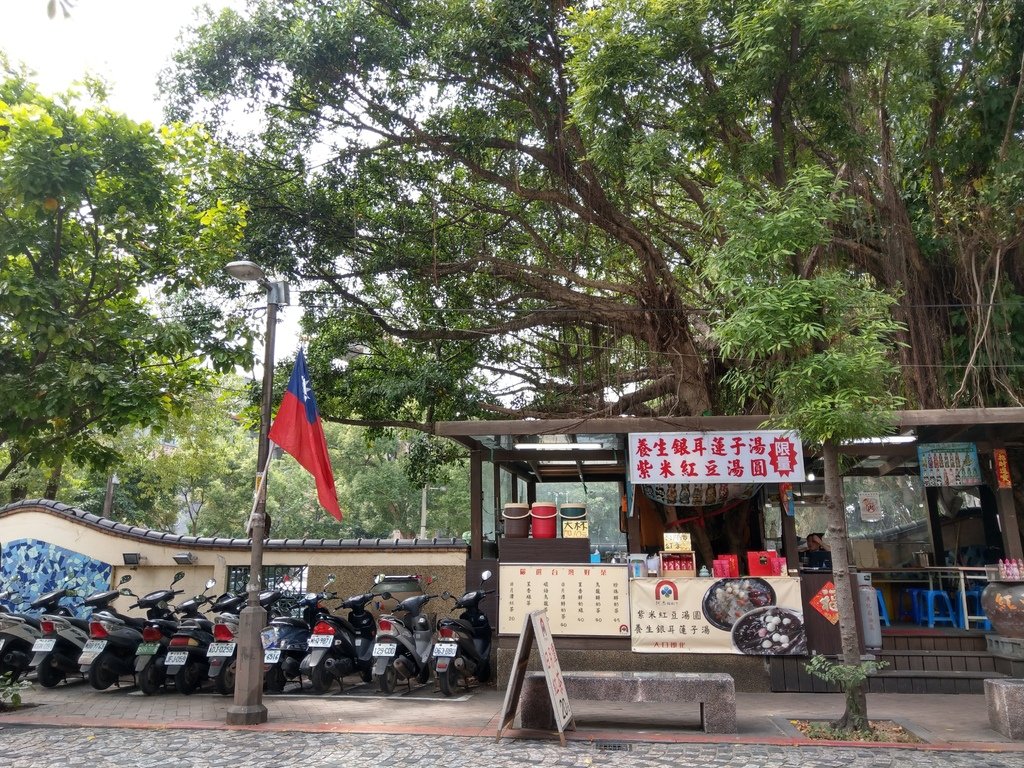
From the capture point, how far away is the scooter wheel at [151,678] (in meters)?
8.24

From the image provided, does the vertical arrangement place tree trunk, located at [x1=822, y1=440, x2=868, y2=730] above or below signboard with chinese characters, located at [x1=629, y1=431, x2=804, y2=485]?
below

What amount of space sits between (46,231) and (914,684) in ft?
35.3

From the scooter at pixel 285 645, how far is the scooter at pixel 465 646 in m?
1.60

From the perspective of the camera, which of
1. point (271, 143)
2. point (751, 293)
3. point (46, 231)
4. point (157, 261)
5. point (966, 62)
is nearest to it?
point (751, 293)

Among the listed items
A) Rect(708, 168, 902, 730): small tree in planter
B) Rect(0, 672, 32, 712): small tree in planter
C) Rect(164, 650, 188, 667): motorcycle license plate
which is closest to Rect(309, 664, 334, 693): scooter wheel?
Rect(164, 650, 188, 667): motorcycle license plate

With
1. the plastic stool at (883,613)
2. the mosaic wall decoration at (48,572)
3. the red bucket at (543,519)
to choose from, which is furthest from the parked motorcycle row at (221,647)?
the plastic stool at (883,613)

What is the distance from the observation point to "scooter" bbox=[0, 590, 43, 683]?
8.37 meters

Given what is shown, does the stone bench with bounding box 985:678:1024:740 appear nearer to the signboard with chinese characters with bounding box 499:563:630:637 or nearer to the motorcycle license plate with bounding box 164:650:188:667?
the signboard with chinese characters with bounding box 499:563:630:637


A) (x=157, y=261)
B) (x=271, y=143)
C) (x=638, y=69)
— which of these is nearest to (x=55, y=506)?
(x=157, y=261)

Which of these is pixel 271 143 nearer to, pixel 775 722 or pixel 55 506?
pixel 55 506

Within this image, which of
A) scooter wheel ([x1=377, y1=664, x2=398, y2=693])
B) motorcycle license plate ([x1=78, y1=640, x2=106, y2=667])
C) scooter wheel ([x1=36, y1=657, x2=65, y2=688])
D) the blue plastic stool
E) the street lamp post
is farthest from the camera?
the blue plastic stool

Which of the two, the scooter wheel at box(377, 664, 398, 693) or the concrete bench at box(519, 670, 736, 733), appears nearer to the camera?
the concrete bench at box(519, 670, 736, 733)

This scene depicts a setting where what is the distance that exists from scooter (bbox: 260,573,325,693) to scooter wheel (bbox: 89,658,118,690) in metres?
1.77

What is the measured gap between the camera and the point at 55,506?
38.7 feet
